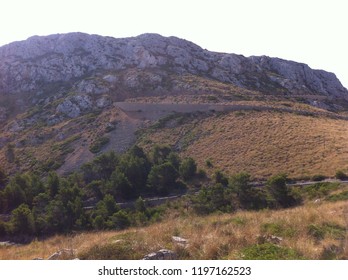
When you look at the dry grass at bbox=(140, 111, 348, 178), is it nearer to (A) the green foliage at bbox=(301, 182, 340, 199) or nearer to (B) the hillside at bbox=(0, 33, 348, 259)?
(B) the hillside at bbox=(0, 33, 348, 259)

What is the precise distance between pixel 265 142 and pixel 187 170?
1512 centimetres

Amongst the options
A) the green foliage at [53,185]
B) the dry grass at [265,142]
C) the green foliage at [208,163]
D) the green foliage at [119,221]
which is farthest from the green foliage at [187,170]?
the green foliage at [53,185]

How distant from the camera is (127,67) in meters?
105

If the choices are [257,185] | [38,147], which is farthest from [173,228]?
[38,147]

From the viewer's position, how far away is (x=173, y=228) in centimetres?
1127

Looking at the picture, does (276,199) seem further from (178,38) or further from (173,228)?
(178,38)

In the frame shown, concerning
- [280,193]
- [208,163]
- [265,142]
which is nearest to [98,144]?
[208,163]

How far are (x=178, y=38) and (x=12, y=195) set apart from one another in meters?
86.1

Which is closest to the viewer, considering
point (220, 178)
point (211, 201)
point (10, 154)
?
point (211, 201)

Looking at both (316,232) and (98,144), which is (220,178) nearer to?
(98,144)

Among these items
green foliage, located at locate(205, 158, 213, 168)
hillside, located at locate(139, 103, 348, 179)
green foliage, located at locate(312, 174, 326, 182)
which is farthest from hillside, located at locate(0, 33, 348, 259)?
green foliage, located at locate(312, 174, 326, 182)

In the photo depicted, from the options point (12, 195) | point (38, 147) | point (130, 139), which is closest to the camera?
point (12, 195)

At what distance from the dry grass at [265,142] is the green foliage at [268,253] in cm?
3531

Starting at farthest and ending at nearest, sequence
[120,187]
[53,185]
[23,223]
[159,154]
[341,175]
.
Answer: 1. [159,154]
2. [53,185]
3. [120,187]
4. [341,175]
5. [23,223]
